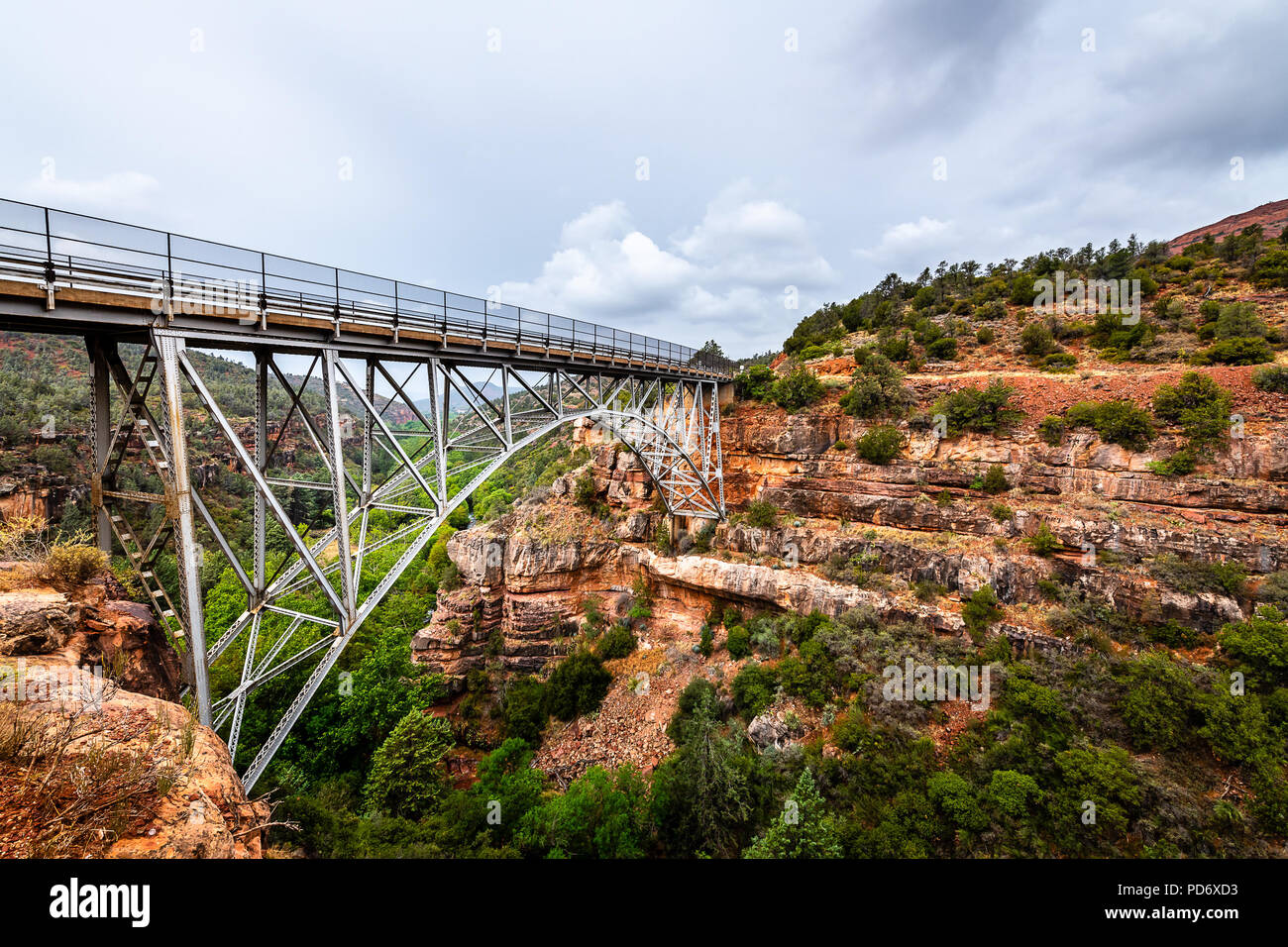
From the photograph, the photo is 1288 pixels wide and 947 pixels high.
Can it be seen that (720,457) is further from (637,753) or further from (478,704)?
(478,704)

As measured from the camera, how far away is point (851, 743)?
35.2ft

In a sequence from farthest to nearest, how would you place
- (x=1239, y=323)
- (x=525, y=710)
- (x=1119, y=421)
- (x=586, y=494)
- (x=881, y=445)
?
(x=586, y=494) < (x=525, y=710) < (x=881, y=445) < (x=1239, y=323) < (x=1119, y=421)

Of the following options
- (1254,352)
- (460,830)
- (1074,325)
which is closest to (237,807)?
(460,830)

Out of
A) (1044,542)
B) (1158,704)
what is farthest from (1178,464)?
(1158,704)

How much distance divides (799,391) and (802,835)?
45.7ft

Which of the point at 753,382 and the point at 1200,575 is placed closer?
the point at 1200,575

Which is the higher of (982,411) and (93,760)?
(982,411)

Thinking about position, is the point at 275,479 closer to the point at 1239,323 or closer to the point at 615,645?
the point at 615,645

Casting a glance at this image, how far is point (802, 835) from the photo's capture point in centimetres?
845

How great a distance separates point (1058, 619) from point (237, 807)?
1577cm

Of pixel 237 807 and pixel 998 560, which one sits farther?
pixel 998 560

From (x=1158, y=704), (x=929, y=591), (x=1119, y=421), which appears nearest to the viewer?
(x=1158, y=704)

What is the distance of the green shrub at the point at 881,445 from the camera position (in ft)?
49.9

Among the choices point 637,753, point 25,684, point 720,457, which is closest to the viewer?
point 25,684
